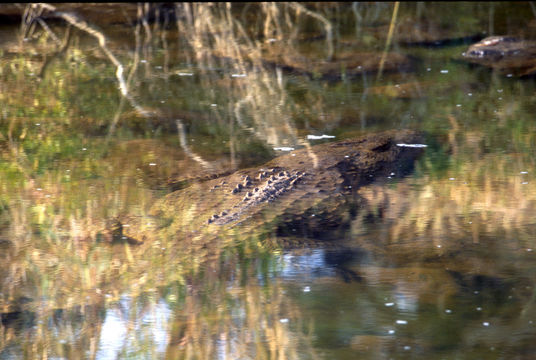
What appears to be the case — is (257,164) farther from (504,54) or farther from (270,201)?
(504,54)

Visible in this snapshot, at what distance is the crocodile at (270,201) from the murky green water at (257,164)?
0.28 ft

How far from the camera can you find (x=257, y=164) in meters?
4.31

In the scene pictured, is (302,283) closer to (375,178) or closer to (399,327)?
(399,327)

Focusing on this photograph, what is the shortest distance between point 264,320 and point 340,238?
0.80m

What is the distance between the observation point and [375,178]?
4.04 meters

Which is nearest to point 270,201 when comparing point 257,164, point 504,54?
point 257,164

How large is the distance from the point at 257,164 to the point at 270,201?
2.50 feet

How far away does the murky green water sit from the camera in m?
2.73

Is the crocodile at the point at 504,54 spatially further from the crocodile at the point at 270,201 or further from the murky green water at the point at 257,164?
the crocodile at the point at 270,201

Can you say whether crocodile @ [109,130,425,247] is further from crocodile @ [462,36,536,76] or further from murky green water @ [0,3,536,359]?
crocodile @ [462,36,536,76]

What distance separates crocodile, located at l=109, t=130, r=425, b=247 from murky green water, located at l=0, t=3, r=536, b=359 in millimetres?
85

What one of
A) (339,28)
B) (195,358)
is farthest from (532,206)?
(339,28)

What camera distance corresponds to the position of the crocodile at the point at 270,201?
345 centimetres

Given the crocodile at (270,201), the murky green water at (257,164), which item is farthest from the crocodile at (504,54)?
the crocodile at (270,201)
